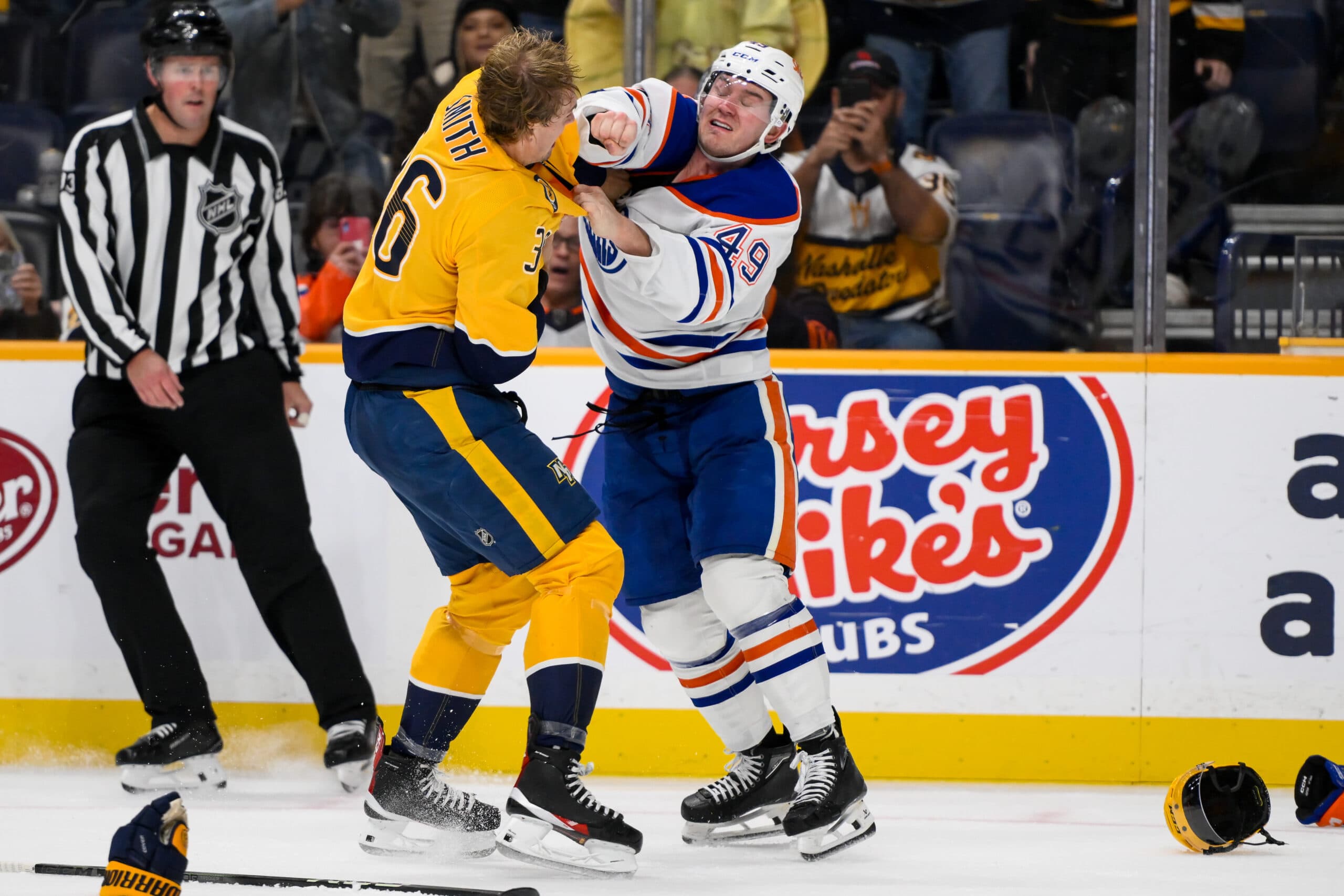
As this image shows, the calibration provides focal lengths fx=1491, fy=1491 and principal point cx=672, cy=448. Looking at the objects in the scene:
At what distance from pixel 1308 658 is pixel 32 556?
3000 millimetres

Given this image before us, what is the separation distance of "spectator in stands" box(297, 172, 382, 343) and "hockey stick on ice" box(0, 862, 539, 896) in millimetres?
1676

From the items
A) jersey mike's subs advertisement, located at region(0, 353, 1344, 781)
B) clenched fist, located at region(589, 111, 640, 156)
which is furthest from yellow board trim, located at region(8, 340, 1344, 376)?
clenched fist, located at region(589, 111, 640, 156)

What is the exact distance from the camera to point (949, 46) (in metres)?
3.73

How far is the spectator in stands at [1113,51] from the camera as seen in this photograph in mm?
3645

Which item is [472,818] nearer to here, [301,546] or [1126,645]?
[301,546]

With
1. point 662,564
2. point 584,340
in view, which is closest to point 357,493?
point 584,340

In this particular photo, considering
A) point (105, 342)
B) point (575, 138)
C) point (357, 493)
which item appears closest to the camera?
point (575, 138)

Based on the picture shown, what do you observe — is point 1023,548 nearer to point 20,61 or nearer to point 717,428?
point 717,428

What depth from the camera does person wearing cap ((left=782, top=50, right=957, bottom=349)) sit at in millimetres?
3727

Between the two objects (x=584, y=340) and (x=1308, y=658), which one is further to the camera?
(x=584, y=340)

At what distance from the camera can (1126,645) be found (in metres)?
3.44

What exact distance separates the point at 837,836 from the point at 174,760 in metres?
1.51

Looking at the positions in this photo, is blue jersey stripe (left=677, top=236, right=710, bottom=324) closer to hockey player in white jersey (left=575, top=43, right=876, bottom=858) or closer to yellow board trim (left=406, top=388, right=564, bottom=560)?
hockey player in white jersey (left=575, top=43, right=876, bottom=858)

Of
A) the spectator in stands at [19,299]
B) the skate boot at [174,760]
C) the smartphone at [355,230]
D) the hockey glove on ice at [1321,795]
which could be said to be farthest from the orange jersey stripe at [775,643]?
the spectator in stands at [19,299]
